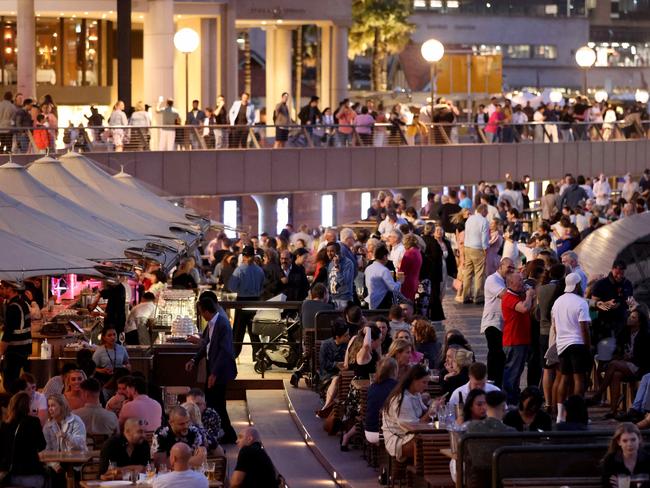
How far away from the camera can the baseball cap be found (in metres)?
18.2

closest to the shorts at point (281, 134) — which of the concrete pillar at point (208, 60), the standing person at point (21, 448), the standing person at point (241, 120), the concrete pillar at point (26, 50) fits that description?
the standing person at point (241, 120)

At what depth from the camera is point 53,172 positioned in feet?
80.5

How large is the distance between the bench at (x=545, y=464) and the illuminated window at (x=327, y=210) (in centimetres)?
3906

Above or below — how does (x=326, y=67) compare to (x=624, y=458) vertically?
above

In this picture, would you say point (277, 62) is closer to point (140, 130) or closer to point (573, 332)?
point (140, 130)

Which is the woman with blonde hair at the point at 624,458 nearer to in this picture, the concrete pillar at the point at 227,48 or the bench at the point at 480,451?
the bench at the point at 480,451

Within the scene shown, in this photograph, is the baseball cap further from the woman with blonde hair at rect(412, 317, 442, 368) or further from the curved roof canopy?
the curved roof canopy

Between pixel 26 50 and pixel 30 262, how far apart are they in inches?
1152

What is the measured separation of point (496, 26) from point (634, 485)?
108046 millimetres

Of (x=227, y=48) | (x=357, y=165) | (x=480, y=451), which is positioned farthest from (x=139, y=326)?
(x=227, y=48)

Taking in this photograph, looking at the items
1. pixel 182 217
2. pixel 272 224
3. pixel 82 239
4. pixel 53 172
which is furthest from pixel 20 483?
pixel 272 224

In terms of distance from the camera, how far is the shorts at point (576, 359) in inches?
727

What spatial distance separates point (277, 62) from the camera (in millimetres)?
61000

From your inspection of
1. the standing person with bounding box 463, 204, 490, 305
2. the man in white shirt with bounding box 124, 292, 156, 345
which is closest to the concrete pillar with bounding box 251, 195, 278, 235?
the standing person with bounding box 463, 204, 490, 305
